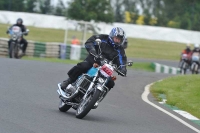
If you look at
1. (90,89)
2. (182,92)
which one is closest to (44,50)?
(182,92)

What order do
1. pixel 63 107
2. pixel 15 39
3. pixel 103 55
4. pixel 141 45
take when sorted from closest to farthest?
pixel 103 55
pixel 63 107
pixel 15 39
pixel 141 45

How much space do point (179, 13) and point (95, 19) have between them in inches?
841

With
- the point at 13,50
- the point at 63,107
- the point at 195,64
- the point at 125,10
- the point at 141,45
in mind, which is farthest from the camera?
the point at 125,10

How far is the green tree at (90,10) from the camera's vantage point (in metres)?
46.2

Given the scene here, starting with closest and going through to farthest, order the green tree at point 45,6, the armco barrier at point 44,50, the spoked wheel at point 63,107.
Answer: the spoked wheel at point 63,107, the armco barrier at point 44,50, the green tree at point 45,6

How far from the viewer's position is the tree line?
4656cm

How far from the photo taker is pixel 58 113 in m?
11.0

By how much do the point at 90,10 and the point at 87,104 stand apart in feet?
121

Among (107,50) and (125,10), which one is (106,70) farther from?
(125,10)

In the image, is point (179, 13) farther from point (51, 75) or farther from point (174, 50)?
point (51, 75)

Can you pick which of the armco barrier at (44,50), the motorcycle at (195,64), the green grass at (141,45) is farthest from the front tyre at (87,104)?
the green grass at (141,45)

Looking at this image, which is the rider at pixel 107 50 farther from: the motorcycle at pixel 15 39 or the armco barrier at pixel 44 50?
the armco barrier at pixel 44 50

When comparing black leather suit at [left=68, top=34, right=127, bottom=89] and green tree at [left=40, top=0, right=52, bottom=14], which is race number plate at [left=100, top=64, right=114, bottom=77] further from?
green tree at [left=40, top=0, right=52, bottom=14]

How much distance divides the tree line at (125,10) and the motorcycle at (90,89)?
1376 inches
